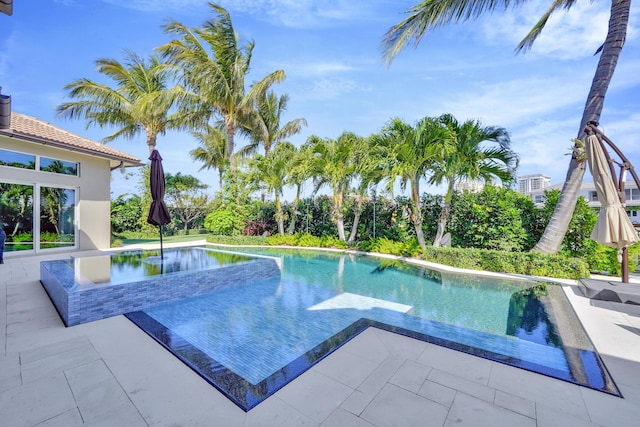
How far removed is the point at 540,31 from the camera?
31.9 ft

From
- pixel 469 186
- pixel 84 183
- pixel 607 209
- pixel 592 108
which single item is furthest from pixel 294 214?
pixel 607 209

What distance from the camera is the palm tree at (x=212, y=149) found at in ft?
70.5

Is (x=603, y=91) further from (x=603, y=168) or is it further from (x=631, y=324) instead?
(x=631, y=324)

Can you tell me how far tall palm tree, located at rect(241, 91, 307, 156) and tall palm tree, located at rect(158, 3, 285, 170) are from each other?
2.88 meters

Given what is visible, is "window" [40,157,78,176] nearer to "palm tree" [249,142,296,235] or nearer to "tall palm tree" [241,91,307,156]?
"palm tree" [249,142,296,235]

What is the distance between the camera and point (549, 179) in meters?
66.4

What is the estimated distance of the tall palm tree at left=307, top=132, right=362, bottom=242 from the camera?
13.8 meters

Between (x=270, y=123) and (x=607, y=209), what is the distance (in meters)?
18.4

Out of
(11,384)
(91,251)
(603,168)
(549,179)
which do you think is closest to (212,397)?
(11,384)

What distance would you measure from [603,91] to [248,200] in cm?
1627

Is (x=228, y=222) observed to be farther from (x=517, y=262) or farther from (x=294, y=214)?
(x=517, y=262)

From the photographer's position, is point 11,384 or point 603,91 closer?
point 11,384

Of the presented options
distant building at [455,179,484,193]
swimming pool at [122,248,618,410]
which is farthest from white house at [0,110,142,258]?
distant building at [455,179,484,193]

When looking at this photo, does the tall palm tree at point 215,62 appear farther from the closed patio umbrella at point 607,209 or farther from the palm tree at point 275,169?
the closed patio umbrella at point 607,209
